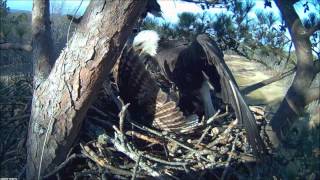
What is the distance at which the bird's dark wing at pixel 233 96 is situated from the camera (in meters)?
2.48

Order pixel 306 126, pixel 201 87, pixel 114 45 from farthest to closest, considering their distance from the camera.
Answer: pixel 201 87 → pixel 114 45 → pixel 306 126

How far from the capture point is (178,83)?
3367 millimetres

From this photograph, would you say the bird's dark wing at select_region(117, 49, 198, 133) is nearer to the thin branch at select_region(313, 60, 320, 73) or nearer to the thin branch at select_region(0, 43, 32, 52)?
the thin branch at select_region(0, 43, 32, 52)

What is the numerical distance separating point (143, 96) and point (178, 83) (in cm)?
45

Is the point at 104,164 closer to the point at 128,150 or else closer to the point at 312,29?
the point at 128,150

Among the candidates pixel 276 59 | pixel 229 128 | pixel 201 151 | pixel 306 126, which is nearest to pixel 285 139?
pixel 306 126

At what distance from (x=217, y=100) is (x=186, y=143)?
1.09 meters

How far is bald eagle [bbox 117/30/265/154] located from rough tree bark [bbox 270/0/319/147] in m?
0.19

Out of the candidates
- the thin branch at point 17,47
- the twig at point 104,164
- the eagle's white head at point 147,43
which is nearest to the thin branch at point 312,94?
the twig at point 104,164

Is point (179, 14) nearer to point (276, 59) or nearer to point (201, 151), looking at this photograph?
point (276, 59)

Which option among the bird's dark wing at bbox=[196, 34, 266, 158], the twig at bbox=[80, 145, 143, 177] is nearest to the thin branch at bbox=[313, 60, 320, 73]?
the bird's dark wing at bbox=[196, 34, 266, 158]

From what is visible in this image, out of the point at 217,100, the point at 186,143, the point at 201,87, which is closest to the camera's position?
the point at 186,143

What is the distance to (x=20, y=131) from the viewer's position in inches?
116

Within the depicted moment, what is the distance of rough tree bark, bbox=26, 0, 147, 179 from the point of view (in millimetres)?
1952
